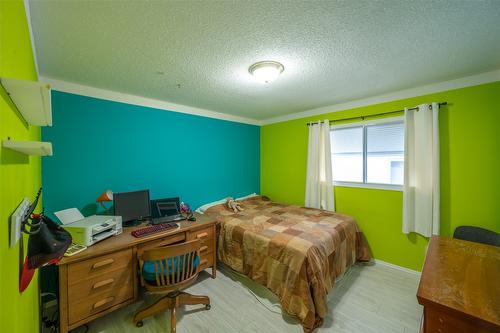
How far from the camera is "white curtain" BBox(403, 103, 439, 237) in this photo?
2.28m

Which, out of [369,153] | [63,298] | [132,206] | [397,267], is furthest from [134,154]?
[397,267]

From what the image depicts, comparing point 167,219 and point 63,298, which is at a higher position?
point 167,219

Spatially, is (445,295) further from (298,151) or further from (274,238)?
(298,151)

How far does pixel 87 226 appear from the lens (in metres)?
1.68

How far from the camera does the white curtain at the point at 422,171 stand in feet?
7.48

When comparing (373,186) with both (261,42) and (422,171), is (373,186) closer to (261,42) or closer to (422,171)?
(422,171)

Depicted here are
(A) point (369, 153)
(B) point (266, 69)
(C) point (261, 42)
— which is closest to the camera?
(C) point (261, 42)

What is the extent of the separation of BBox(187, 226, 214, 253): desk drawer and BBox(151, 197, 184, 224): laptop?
0.34 metres

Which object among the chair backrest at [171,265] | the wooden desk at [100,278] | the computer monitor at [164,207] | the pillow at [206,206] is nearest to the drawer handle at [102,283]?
the wooden desk at [100,278]

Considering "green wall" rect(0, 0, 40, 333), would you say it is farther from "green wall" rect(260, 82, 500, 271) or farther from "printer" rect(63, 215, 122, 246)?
"green wall" rect(260, 82, 500, 271)

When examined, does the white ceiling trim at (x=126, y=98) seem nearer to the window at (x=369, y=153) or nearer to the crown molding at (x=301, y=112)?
the crown molding at (x=301, y=112)

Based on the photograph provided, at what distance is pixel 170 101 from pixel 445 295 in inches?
129

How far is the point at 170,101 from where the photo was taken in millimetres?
2859

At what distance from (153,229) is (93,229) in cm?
52
